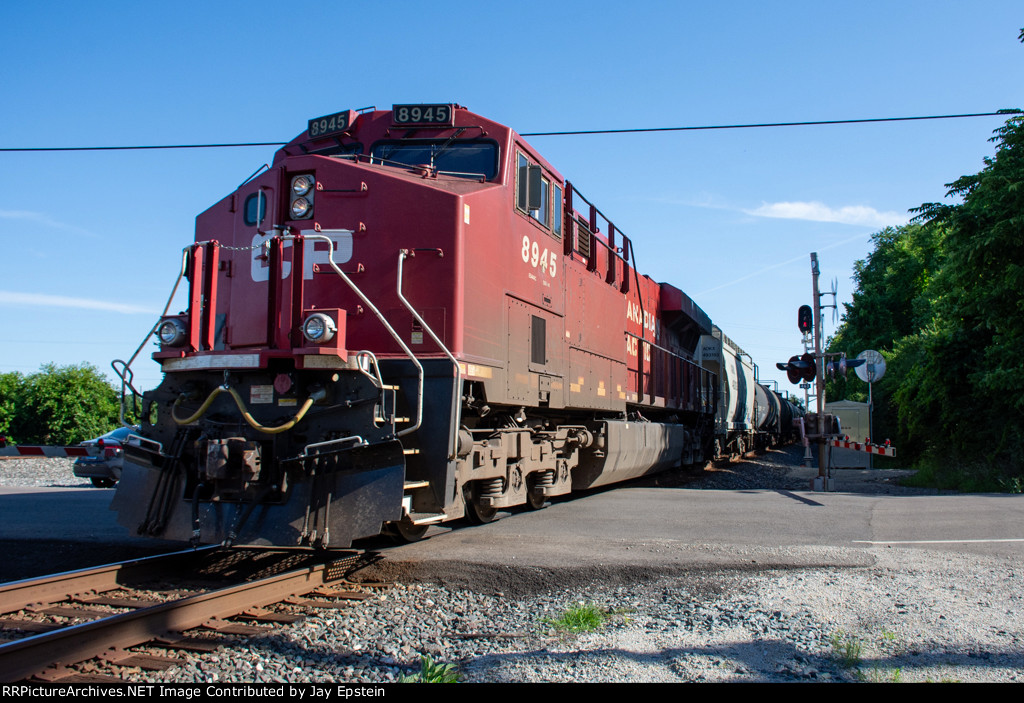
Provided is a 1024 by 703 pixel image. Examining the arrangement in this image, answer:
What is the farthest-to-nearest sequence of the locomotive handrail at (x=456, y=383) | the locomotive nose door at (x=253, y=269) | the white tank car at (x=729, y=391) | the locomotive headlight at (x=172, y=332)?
the white tank car at (x=729, y=391) < the locomotive nose door at (x=253, y=269) < the locomotive headlight at (x=172, y=332) < the locomotive handrail at (x=456, y=383)

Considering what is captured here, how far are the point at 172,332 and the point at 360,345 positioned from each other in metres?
1.48

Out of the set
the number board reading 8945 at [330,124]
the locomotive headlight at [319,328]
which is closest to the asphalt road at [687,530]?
the locomotive headlight at [319,328]

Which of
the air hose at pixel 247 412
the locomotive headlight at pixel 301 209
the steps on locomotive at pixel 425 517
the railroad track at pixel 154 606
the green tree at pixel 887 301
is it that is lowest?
the railroad track at pixel 154 606

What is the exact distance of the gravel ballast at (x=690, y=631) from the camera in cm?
387

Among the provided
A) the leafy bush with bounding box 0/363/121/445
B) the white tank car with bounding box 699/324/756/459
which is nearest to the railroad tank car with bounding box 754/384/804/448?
the white tank car with bounding box 699/324/756/459

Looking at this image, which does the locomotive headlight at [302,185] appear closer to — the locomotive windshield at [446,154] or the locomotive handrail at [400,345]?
the locomotive handrail at [400,345]

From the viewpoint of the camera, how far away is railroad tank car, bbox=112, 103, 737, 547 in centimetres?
549

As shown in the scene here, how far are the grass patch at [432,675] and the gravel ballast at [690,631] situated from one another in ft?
0.22

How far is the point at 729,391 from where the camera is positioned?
769 inches

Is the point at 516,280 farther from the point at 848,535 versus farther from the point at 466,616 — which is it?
the point at 848,535

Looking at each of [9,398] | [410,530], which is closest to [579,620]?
[410,530]

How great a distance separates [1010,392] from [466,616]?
13.8 metres

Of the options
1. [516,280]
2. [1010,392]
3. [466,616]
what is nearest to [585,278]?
[516,280]

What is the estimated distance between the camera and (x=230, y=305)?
6.54 m
